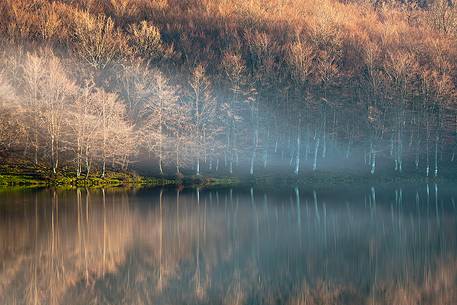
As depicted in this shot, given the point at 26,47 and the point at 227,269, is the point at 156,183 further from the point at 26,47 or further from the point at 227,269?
the point at 227,269

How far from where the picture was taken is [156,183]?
79.0 m

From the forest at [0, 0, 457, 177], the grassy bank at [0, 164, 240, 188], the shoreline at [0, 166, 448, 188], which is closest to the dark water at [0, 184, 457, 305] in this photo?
the grassy bank at [0, 164, 240, 188]

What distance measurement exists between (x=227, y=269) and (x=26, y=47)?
251ft

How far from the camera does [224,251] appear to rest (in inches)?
1336

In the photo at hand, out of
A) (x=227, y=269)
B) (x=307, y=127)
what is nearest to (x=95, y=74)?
(x=307, y=127)

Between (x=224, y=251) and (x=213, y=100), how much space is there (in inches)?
2220

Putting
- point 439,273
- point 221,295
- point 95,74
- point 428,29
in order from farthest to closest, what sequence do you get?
point 428,29 < point 95,74 < point 439,273 < point 221,295

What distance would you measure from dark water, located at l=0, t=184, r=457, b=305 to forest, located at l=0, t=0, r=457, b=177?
74.3 feet

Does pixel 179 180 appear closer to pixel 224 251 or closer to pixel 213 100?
pixel 213 100

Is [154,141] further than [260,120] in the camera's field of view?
No

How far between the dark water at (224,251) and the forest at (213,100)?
892 inches

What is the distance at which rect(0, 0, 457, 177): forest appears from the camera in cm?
8000

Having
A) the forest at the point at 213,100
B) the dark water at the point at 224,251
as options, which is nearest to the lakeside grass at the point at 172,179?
the forest at the point at 213,100

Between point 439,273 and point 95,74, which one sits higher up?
point 95,74
